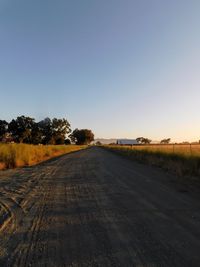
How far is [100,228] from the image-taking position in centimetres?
521

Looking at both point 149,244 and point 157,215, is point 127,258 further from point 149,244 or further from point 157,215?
point 157,215

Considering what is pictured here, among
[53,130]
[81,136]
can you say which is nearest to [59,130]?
[53,130]

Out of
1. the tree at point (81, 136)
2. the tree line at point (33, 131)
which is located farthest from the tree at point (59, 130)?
the tree at point (81, 136)

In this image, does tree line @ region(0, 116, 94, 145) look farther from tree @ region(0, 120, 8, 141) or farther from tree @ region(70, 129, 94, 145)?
tree @ region(70, 129, 94, 145)

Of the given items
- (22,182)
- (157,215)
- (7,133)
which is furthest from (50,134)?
(157,215)

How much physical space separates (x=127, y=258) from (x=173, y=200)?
4217mm

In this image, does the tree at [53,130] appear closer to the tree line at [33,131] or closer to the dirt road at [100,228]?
the tree line at [33,131]

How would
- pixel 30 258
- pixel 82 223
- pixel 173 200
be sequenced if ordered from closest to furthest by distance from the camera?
pixel 30 258 → pixel 82 223 → pixel 173 200

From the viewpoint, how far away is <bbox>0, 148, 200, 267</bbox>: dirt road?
392 cm

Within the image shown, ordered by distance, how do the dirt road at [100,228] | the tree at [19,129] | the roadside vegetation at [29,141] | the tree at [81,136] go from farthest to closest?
the tree at [81,136] → the tree at [19,129] → the roadside vegetation at [29,141] → the dirt road at [100,228]

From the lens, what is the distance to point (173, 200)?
305 inches

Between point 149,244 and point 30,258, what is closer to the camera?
point 30,258

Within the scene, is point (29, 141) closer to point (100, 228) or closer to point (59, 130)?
point (59, 130)

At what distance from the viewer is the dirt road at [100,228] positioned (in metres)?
3.92
